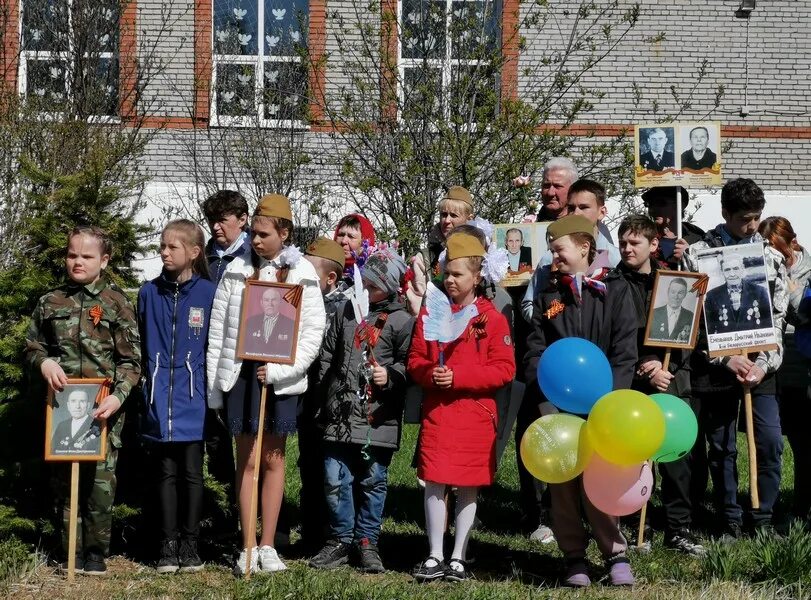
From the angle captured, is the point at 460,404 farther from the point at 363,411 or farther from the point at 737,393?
the point at 737,393

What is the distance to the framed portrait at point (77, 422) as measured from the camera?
633 cm

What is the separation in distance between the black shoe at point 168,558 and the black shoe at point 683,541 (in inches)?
113

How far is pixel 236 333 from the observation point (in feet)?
21.4

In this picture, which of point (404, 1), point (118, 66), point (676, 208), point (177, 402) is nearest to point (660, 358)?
point (676, 208)

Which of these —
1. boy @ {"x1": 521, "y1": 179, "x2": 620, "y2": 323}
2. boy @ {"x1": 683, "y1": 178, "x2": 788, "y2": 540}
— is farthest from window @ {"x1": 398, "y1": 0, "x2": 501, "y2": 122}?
boy @ {"x1": 683, "y1": 178, "x2": 788, "y2": 540}

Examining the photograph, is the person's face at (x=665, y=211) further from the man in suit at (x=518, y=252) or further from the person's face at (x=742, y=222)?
the man in suit at (x=518, y=252)

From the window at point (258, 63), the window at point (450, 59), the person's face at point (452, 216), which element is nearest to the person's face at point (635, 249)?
the person's face at point (452, 216)

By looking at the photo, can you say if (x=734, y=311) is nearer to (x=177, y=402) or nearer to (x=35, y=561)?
(x=177, y=402)

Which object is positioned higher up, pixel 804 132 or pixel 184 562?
pixel 804 132

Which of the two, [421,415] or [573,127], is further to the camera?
[573,127]

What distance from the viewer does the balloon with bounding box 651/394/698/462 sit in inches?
243

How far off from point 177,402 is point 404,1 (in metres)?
6.60

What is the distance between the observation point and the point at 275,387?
6.55 m

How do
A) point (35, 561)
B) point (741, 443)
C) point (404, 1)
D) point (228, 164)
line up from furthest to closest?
point (228, 164), point (404, 1), point (741, 443), point (35, 561)
